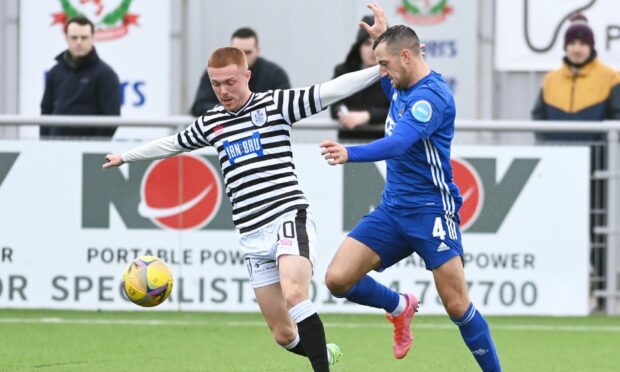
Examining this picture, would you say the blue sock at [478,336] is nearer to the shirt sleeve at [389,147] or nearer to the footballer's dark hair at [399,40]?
the shirt sleeve at [389,147]

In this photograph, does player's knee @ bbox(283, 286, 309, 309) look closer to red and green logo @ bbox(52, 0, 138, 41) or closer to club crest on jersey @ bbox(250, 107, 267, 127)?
club crest on jersey @ bbox(250, 107, 267, 127)

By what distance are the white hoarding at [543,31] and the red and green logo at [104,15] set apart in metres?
3.73

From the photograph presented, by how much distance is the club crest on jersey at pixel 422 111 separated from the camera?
24.1 ft

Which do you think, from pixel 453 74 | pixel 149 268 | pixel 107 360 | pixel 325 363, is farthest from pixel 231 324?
pixel 453 74

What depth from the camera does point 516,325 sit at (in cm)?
1120

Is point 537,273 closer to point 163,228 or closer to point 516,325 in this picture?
point 516,325

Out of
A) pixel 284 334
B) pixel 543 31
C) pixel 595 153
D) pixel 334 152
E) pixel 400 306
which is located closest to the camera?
pixel 334 152

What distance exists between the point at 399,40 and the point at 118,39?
7.78m

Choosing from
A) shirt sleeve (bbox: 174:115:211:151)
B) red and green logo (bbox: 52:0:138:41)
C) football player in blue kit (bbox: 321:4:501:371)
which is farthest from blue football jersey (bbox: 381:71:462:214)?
red and green logo (bbox: 52:0:138:41)

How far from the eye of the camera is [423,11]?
14.7m

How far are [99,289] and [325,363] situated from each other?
4.32m

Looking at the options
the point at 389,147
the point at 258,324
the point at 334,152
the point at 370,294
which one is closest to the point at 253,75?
the point at 258,324

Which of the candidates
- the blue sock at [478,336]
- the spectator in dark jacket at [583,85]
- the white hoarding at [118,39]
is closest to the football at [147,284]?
the blue sock at [478,336]

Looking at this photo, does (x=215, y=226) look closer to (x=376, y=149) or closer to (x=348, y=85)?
(x=348, y=85)
